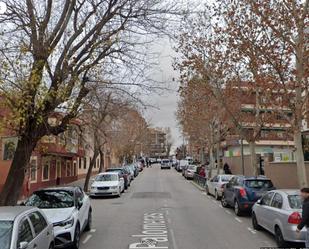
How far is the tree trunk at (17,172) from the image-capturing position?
529 inches

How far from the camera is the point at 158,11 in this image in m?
15.0

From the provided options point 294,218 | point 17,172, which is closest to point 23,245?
point 294,218

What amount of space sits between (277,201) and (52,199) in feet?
19.9

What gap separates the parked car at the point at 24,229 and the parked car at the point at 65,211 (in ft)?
5.15

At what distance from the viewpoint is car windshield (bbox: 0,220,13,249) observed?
252 inches

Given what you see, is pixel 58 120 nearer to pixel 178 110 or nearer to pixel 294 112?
pixel 294 112

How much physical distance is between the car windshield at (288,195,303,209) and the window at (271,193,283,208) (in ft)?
0.93

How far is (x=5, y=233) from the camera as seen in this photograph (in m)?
6.65

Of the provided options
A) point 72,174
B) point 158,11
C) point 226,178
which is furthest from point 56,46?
point 72,174

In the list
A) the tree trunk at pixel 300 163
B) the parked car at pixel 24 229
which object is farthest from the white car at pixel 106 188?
the parked car at pixel 24 229

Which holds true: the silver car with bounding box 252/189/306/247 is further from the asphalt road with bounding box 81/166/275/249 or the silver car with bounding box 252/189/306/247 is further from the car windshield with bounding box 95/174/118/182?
the car windshield with bounding box 95/174/118/182

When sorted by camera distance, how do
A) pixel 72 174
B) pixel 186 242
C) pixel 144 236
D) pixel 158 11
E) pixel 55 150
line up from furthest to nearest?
pixel 72 174 < pixel 55 150 < pixel 158 11 < pixel 144 236 < pixel 186 242

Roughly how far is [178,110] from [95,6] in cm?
3286

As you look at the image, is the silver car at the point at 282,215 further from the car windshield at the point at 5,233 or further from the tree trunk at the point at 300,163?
the car windshield at the point at 5,233
